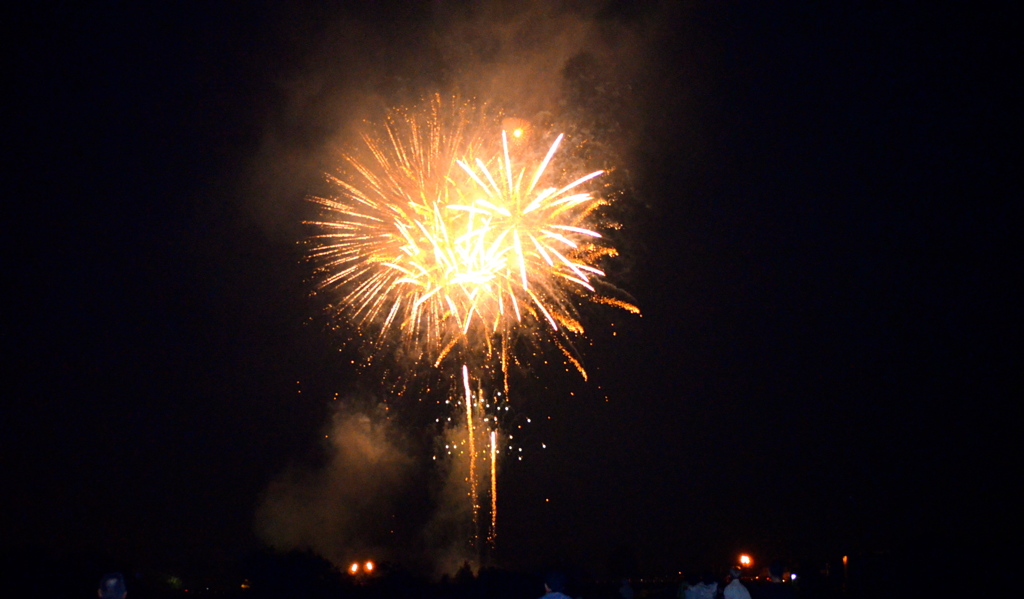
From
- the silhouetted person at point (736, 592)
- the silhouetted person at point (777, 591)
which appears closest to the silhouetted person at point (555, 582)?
the silhouetted person at point (736, 592)

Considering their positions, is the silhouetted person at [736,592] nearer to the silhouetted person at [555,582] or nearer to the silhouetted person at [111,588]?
the silhouetted person at [555,582]

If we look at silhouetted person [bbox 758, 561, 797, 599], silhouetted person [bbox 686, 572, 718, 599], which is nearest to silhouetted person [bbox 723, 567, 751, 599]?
silhouetted person [bbox 758, 561, 797, 599]

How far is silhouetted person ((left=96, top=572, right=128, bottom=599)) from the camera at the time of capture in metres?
4.51

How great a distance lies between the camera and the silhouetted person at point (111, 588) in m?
4.51

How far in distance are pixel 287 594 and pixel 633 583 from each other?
7.59 m

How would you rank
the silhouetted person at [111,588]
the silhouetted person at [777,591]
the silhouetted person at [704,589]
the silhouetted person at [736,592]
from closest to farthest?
1. the silhouetted person at [111,588]
2. the silhouetted person at [777,591]
3. the silhouetted person at [736,592]
4. the silhouetted person at [704,589]

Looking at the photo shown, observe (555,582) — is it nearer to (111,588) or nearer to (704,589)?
(704,589)

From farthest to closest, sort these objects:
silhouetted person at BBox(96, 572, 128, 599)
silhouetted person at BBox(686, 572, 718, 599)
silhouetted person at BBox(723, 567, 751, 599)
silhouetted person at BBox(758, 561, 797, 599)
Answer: silhouetted person at BBox(686, 572, 718, 599), silhouetted person at BBox(723, 567, 751, 599), silhouetted person at BBox(758, 561, 797, 599), silhouetted person at BBox(96, 572, 128, 599)

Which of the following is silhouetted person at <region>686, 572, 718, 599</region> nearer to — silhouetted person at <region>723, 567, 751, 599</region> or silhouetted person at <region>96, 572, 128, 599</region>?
silhouetted person at <region>723, 567, 751, 599</region>

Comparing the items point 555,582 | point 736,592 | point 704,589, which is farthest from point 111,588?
point 704,589

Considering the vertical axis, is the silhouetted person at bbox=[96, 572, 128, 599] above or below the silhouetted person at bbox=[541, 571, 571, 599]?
above

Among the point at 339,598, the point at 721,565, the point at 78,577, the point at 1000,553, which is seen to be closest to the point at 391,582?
the point at 339,598

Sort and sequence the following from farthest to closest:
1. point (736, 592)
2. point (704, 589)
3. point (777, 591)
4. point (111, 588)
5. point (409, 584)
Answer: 1. point (409, 584)
2. point (704, 589)
3. point (736, 592)
4. point (777, 591)
5. point (111, 588)

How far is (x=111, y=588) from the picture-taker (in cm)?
452
